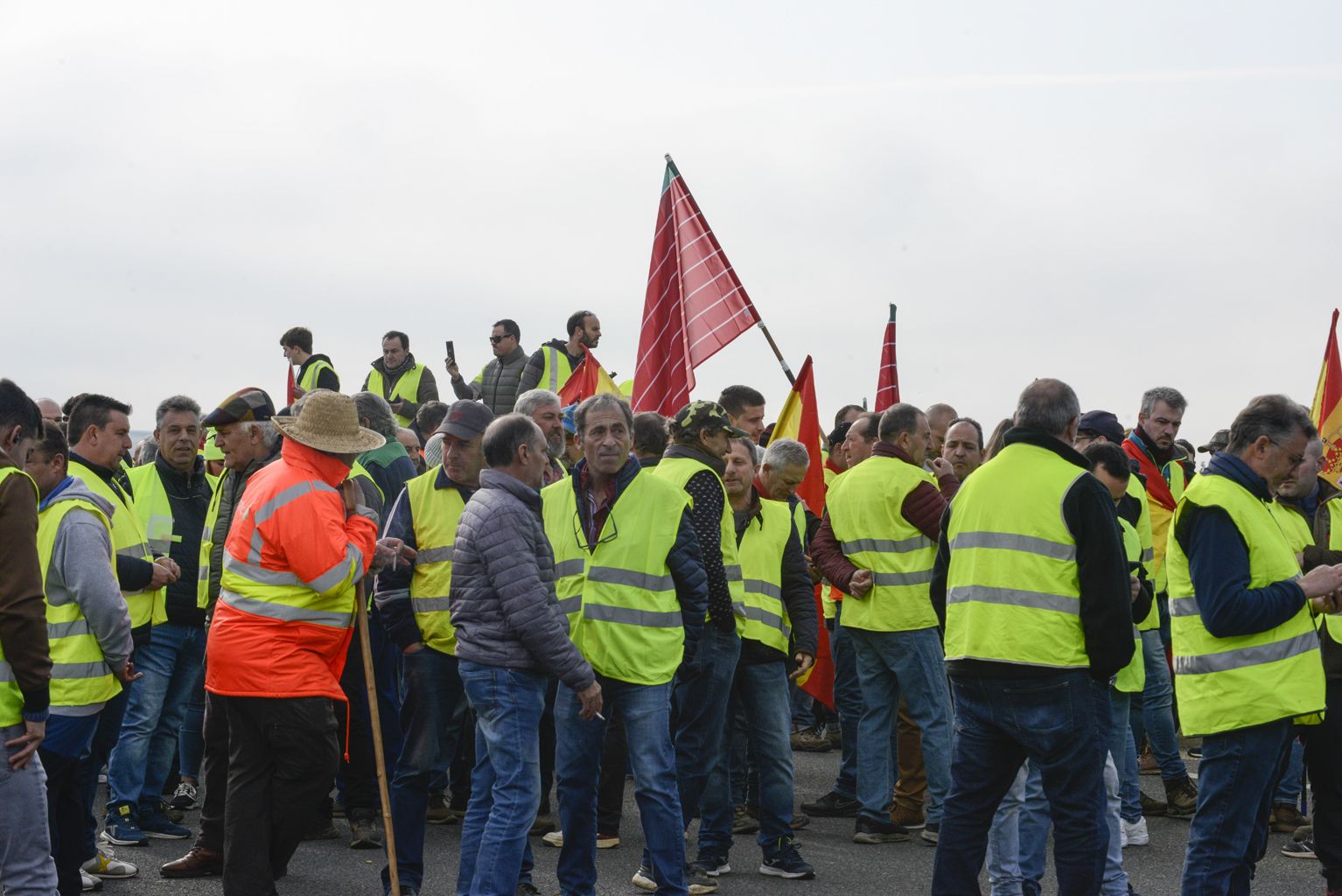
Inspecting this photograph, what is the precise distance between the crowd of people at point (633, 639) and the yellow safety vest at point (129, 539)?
2 centimetres

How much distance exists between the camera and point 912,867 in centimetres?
797

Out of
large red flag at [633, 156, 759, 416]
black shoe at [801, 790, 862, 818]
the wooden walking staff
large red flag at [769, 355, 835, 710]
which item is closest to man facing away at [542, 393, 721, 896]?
the wooden walking staff

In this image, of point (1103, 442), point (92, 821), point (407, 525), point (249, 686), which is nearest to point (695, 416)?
point (407, 525)

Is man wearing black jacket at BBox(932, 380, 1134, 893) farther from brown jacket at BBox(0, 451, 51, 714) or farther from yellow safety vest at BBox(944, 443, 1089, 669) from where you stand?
brown jacket at BBox(0, 451, 51, 714)

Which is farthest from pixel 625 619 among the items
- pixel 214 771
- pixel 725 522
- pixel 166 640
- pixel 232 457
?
pixel 166 640

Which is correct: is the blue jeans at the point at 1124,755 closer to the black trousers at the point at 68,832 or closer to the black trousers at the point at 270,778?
the black trousers at the point at 270,778

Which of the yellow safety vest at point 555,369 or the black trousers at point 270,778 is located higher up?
the yellow safety vest at point 555,369

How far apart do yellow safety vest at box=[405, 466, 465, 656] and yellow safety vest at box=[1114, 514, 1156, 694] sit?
11.0 ft

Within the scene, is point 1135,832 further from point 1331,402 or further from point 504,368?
point 504,368

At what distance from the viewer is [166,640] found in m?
8.39

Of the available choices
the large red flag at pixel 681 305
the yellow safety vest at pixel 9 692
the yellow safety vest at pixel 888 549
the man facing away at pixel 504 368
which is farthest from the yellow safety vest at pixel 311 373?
the yellow safety vest at pixel 9 692

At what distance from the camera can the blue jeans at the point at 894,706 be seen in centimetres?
834

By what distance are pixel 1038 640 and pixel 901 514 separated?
10.0 feet

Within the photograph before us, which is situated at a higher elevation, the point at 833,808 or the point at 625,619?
the point at 625,619
